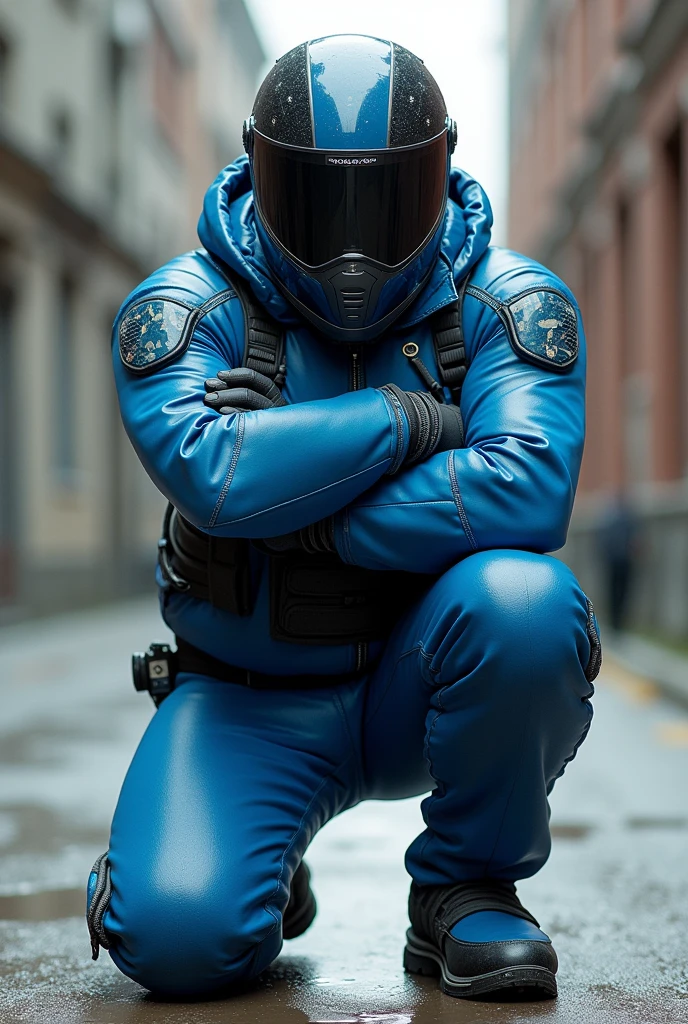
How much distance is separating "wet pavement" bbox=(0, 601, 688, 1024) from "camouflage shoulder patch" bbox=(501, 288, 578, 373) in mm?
1130

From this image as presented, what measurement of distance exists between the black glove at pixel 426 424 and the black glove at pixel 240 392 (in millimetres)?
216

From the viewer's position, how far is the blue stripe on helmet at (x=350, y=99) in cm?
254

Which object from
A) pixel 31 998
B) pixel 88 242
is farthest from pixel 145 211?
pixel 31 998

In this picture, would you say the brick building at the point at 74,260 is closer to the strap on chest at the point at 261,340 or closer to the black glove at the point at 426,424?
the strap on chest at the point at 261,340

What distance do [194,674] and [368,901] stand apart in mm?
935

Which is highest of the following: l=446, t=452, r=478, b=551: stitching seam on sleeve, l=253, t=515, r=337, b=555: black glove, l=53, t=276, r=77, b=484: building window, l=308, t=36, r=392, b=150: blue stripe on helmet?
l=308, t=36, r=392, b=150: blue stripe on helmet

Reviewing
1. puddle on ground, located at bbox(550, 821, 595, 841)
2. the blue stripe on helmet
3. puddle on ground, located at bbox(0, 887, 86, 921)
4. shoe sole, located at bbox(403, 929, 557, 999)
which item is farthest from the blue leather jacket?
puddle on ground, located at bbox(550, 821, 595, 841)

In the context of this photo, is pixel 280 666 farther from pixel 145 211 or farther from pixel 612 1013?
pixel 145 211

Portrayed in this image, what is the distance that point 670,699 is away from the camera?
9.18 meters

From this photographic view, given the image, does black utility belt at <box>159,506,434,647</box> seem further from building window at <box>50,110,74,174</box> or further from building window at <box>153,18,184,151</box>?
building window at <box>153,18,184,151</box>

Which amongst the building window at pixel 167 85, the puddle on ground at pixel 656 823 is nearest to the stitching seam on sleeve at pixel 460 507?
the puddle on ground at pixel 656 823

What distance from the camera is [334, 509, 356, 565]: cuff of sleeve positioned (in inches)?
101

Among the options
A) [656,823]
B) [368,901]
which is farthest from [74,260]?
[368,901]

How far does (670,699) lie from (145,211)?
60.6 ft
